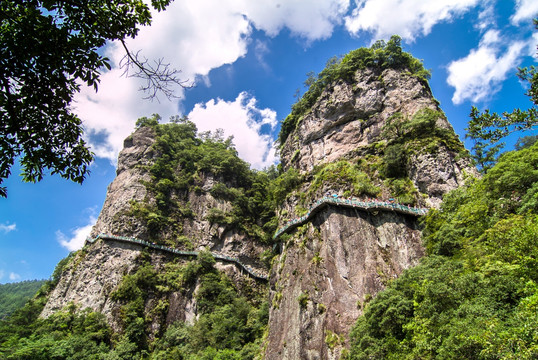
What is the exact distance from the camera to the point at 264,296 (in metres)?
31.2

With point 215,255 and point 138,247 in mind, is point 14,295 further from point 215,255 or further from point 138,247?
point 215,255

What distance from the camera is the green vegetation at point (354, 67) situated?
3262 cm

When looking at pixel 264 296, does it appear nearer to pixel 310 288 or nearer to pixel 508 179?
pixel 310 288

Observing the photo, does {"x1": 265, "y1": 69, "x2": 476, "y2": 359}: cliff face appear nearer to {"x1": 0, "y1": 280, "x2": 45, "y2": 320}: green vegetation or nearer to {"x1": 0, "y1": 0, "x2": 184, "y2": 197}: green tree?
{"x1": 0, "y1": 0, "x2": 184, "y2": 197}: green tree

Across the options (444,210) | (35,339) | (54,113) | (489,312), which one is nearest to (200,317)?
(35,339)

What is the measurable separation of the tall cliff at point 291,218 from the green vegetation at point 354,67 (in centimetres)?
15

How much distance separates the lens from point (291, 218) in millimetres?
28203

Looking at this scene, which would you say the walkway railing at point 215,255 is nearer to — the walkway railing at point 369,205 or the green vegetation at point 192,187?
the green vegetation at point 192,187

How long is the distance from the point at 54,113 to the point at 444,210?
19.0 m

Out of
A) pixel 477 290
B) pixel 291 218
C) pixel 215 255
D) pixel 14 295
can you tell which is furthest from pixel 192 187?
pixel 14 295

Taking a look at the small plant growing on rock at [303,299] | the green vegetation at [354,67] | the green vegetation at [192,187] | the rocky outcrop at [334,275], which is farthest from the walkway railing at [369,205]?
the green vegetation at [354,67]

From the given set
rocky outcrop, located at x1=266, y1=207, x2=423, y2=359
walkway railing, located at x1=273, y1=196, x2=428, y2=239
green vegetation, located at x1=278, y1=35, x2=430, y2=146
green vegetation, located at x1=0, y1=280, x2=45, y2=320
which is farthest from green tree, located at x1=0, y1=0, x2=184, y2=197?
green vegetation, located at x1=0, y1=280, x2=45, y2=320

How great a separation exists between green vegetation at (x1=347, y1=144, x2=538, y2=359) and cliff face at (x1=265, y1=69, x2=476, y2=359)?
12.6ft

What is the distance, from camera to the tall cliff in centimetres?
1903
